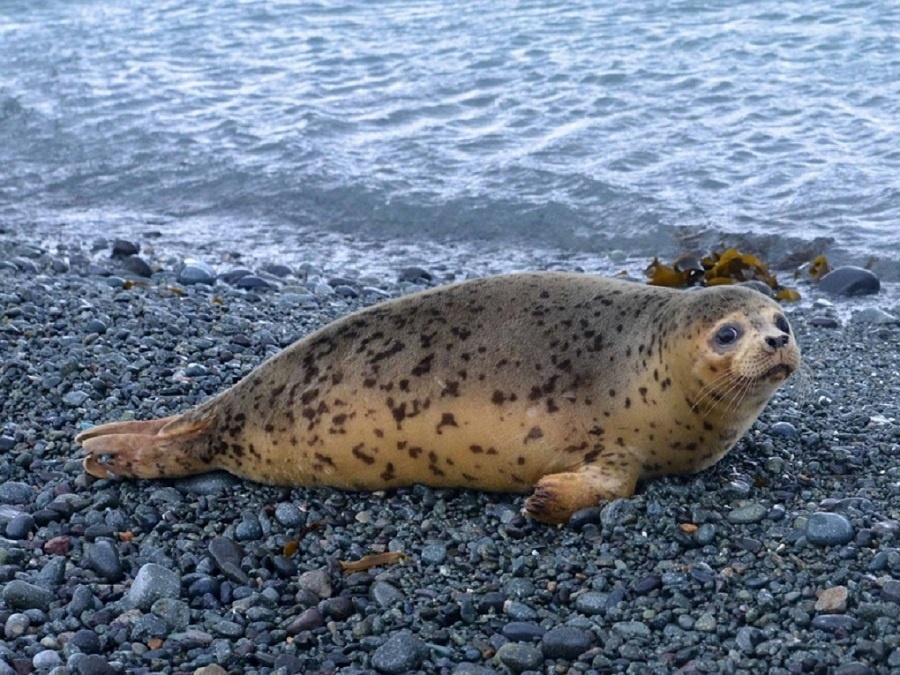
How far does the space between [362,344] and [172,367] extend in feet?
4.05

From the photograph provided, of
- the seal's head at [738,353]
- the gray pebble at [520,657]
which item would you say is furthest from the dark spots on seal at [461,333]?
the gray pebble at [520,657]

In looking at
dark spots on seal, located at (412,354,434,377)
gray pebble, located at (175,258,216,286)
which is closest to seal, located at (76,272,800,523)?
dark spots on seal, located at (412,354,434,377)

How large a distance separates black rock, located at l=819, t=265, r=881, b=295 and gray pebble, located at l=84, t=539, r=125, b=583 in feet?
15.8

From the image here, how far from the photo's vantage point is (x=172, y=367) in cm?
516

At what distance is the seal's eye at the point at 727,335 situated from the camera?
3.80 m

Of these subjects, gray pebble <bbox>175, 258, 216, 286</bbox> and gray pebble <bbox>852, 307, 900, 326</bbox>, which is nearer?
gray pebble <bbox>852, 307, 900, 326</bbox>

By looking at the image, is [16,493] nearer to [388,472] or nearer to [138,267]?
[388,472]

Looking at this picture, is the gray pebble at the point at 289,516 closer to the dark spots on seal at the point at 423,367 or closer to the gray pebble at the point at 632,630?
the dark spots on seal at the point at 423,367

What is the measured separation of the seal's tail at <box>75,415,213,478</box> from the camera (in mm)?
4160

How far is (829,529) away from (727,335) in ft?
2.14

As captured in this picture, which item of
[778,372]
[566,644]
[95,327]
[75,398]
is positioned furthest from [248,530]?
[95,327]

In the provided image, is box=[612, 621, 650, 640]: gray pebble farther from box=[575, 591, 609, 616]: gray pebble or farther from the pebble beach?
box=[575, 591, 609, 616]: gray pebble

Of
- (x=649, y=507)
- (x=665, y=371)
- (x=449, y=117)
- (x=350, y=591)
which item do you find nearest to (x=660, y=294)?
(x=665, y=371)

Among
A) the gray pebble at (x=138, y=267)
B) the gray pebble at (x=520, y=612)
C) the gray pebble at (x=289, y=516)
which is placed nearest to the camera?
the gray pebble at (x=520, y=612)
